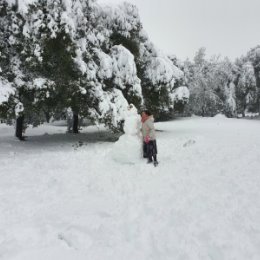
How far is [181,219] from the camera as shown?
7512mm

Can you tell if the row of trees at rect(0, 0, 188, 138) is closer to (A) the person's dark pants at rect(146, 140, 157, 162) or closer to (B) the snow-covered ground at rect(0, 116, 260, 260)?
(B) the snow-covered ground at rect(0, 116, 260, 260)

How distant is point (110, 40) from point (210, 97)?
3067 cm

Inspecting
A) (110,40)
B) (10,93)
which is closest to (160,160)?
(10,93)

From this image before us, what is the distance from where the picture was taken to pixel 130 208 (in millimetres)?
8234

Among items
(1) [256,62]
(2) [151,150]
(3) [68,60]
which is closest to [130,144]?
(2) [151,150]

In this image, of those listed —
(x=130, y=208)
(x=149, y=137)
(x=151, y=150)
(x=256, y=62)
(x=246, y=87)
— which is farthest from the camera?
(x=256, y=62)

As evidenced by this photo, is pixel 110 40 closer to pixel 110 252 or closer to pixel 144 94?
pixel 144 94

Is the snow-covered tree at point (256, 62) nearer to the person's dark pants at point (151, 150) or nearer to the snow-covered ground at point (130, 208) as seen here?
the snow-covered ground at point (130, 208)

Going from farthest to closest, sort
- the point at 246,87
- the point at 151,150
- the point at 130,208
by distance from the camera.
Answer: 1. the point at 246,87
2. the point at 151,150
3. the point at 130,208

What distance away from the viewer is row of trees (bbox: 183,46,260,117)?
164 ft

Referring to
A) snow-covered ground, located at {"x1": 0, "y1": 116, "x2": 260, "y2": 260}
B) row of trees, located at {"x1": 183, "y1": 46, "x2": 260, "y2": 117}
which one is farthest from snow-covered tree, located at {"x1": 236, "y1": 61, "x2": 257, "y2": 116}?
snow-covered ground, located at {"x1": 0, "y1": 116, "x2": 260, "y2": 260}

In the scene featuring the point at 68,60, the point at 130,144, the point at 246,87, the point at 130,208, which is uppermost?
the point at 246,87

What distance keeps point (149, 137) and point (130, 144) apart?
0.68 meters

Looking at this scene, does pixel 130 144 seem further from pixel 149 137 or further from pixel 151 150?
pixel 151 150
